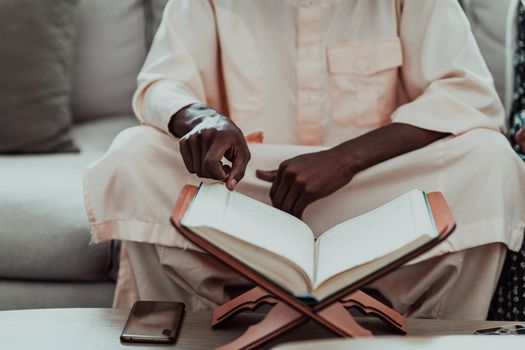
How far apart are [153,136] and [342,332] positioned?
0.61 meters

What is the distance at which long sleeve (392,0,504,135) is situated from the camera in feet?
4.88

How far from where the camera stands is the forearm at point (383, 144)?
4.66 ft

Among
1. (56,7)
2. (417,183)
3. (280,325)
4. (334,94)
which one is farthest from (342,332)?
(56,7)

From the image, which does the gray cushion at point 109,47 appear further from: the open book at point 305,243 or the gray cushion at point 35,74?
the open book at point 305,243

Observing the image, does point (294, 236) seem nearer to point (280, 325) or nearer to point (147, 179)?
point (280, 325)

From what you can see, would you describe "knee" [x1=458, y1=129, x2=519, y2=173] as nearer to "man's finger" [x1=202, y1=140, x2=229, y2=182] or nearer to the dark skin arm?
the dark skin arm

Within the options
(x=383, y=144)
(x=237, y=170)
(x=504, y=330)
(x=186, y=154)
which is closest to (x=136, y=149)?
(x=186, y=154)

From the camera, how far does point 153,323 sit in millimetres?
1104

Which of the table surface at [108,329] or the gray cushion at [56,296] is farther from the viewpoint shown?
the gray cushion at [56,296]

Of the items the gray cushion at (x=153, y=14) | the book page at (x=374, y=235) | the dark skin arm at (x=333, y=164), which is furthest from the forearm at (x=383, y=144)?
the gray cushion at (x=153, y=14)

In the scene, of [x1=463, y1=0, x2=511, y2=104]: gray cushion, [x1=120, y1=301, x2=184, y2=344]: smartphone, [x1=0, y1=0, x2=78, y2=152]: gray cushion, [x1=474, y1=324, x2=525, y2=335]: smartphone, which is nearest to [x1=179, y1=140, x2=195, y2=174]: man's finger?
[x1=120, y1=301, x2=184, y2=344]: smartphone

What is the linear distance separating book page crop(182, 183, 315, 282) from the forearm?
331mm

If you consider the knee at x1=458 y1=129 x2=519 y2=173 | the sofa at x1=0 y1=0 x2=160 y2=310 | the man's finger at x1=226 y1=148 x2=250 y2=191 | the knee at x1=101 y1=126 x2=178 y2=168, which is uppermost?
the man's finger at x1=226 y1=148 x2=250 y2=191

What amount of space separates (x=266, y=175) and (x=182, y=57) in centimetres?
36
